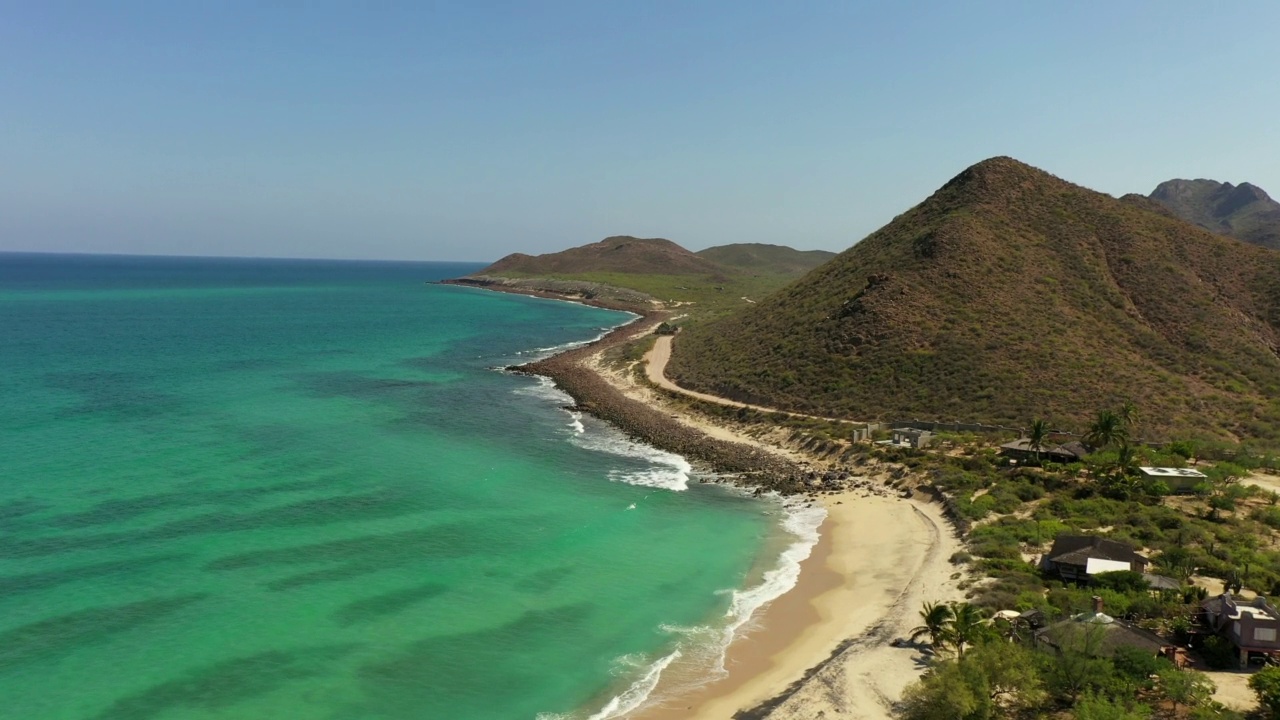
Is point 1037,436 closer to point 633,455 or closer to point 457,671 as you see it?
point 633,455

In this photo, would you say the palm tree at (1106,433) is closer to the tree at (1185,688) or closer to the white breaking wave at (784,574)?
the white breaking wave at (784,574)

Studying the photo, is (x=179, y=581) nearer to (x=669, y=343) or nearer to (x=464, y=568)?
(x=464, y=568)

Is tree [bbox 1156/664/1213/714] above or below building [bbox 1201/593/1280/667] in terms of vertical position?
below

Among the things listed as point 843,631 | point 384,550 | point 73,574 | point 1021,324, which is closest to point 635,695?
point 843,631

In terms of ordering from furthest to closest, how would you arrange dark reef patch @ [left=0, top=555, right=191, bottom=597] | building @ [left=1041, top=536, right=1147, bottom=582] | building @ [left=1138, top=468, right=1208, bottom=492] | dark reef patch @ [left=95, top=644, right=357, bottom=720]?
building @ [left=1138, top=468, right=1208, bottom=492] → dark reef patch @ [left=0, top=555, right=191, bottom=597] → building @ [left=1041, top=536, right=1147, bottom=582] → dark reef patch @ [left=95, top=644, right=357, bottom=720]

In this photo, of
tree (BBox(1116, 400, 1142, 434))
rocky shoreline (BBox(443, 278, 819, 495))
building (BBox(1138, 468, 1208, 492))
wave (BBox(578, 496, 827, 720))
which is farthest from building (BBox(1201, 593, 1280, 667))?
tree (BBox(1116, 400, 1142, 434))

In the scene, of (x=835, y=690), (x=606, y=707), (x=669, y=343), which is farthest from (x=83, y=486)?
(x=669, y=343)

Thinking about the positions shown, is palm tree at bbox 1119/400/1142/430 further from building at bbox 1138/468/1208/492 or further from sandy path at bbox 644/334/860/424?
sandy path at bbox 644/334/860/424
